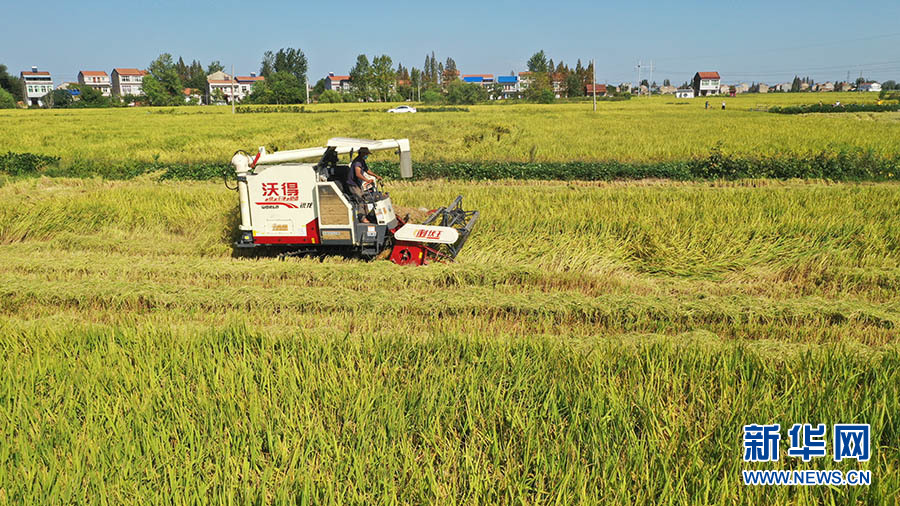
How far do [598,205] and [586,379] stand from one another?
785 cm

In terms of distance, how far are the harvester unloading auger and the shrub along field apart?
0.48 metres

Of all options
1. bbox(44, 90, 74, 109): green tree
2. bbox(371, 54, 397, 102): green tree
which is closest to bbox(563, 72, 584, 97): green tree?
bbox(371, 54, 397, 102): green tree

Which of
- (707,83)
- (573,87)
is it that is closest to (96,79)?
(573,87)

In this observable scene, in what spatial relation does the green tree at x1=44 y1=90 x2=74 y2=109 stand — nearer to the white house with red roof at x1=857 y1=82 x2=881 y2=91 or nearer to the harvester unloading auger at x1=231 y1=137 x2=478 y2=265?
the harvester unloading auger at x1=231 y1=137 x2=478 y2=265

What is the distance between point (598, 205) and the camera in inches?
476

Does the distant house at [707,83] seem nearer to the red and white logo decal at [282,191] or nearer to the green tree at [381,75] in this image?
the green tree at [381,75]

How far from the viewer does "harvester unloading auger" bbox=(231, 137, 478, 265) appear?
9578 millimetres

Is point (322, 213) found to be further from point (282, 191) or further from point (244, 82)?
point (244, 82)

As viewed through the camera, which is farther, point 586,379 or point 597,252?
point 597,252

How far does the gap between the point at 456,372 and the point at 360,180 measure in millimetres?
5610

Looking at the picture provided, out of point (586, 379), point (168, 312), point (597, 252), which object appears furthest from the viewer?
point (597, 252)

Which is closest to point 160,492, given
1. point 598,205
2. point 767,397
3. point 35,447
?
point 35,447

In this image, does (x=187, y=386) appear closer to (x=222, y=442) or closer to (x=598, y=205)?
(x=222, y=442)

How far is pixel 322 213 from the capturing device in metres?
9.69
